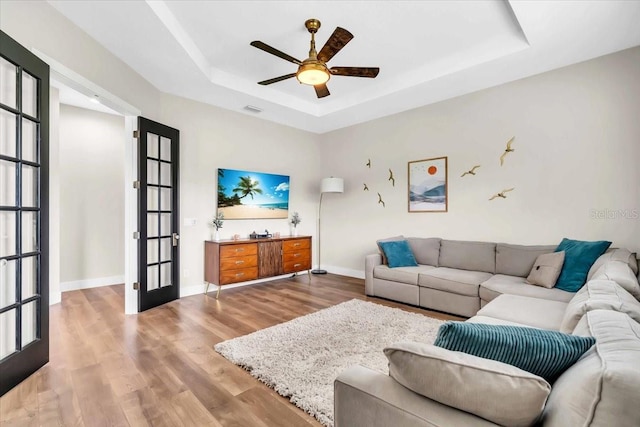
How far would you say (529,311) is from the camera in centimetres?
247

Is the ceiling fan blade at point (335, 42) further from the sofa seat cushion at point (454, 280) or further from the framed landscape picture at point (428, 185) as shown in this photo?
the sofa seat cushion at point (454, 280)

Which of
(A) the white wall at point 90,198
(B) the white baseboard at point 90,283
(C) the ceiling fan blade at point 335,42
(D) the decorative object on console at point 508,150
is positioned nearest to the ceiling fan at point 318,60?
(C) the ceiling fan blade at point 335,42

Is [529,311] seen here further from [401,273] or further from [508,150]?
[508,150]

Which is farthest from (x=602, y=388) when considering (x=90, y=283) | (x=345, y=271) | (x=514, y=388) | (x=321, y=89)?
(x=90, y=283)

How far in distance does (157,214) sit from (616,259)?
4.92 m

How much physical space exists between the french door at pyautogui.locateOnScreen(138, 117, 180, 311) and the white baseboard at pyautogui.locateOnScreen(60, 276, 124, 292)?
1735 millimetres

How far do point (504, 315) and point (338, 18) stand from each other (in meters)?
3.04

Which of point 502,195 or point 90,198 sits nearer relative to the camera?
point 502,195

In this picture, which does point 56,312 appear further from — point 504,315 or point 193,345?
point 504,315

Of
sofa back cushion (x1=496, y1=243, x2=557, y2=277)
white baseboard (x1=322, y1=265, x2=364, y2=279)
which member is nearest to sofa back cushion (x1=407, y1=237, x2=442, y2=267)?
sofa back cushion (x1=496, y1=243, x2=557, y2=277)

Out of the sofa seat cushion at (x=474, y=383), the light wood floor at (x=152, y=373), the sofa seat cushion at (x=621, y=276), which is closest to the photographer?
the sofa seat cushion at (x=474, y=383)

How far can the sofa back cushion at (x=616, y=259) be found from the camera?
2.78m

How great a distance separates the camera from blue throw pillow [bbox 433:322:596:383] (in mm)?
962

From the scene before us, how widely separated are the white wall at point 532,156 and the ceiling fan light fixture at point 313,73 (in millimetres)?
2415
